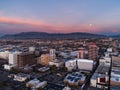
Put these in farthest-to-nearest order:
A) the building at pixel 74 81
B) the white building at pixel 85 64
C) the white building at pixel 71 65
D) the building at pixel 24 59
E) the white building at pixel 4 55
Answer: the white building at pixel 4 55 < the building at pixel 24 59 < the white building at pixel 71 65 < the white building at pixel 85 64 < the building at pixel 74 81

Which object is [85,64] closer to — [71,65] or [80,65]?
[80,65]

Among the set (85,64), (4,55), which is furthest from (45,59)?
(4,55)

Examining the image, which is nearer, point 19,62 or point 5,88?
point 5,88

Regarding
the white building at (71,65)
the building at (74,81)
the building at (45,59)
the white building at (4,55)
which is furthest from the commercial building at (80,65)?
the white building at (4,55)

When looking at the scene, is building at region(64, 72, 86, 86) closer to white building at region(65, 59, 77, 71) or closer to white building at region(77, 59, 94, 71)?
white building at region(65, 59, 77, 71)

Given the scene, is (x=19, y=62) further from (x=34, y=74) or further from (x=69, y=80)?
(x=69, y=80)

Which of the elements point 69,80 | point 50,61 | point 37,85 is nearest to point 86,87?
point 69,80

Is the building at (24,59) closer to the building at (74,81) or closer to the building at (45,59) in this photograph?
the building at (45,59)

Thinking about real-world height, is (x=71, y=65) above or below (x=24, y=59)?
below

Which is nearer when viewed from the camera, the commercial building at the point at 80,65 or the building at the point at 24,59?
the commercial building at the point at 80,65

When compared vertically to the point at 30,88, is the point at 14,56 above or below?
above

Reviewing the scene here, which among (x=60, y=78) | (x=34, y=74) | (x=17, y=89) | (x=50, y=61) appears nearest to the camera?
(x=17, y=89)
